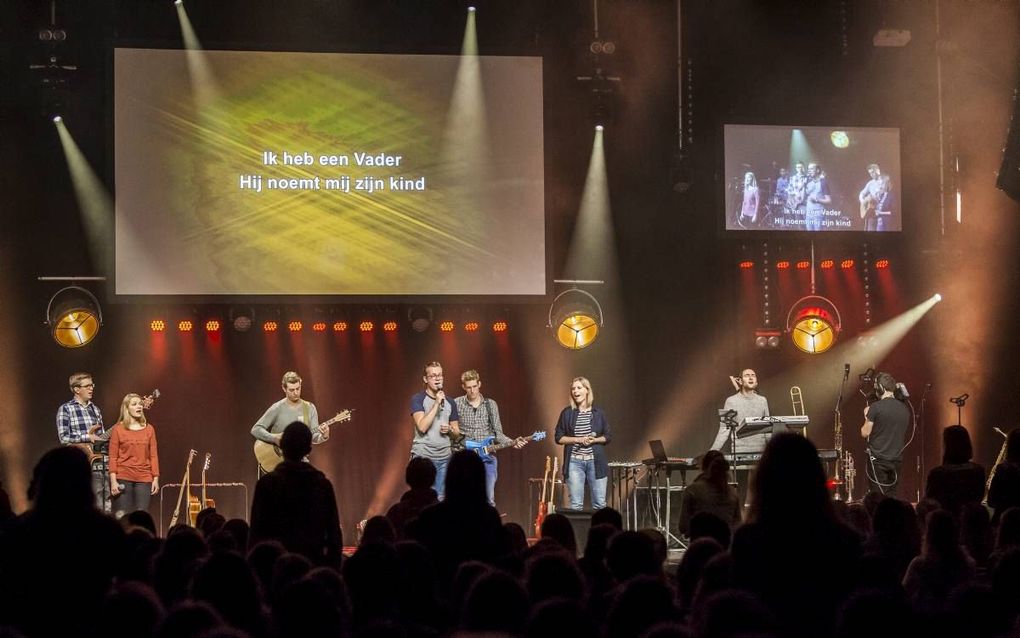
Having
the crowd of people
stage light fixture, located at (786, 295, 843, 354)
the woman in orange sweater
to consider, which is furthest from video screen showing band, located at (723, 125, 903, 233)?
the crowd of people

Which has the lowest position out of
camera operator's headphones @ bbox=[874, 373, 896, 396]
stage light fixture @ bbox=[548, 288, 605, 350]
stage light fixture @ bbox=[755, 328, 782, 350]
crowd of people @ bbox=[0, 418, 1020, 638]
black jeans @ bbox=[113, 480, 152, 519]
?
black jeans @ bbox=[113, 480, 152, 519]

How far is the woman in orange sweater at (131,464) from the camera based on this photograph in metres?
10.8

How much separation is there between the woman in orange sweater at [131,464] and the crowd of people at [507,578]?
6.09 m

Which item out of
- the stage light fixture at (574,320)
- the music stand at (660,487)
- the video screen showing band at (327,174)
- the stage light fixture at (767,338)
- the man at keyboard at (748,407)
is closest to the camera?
the music stand at (660,487)

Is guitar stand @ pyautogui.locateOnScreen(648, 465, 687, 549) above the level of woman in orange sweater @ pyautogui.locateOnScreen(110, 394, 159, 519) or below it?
below

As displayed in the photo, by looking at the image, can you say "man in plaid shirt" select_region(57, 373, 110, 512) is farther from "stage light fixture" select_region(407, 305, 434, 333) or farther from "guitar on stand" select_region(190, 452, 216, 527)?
"stage light fixture" select_region(407, 305, 434, 333)

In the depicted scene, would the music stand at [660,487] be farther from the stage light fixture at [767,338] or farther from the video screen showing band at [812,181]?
the video screen showing band at [812,181]

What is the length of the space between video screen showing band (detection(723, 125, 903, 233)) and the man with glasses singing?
432 cm

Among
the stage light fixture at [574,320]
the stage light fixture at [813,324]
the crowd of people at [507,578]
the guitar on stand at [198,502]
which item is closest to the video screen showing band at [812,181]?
the stage light fixture at [813,324]

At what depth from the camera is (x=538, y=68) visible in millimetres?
12617

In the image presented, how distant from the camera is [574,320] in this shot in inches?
523

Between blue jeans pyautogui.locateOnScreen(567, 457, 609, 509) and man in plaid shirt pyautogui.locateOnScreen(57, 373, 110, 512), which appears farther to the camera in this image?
blue jeans pyautogui.locateOnScreen(567, 457, 609, 509)

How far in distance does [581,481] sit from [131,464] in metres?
4.50

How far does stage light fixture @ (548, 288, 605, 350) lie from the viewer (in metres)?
13.2
